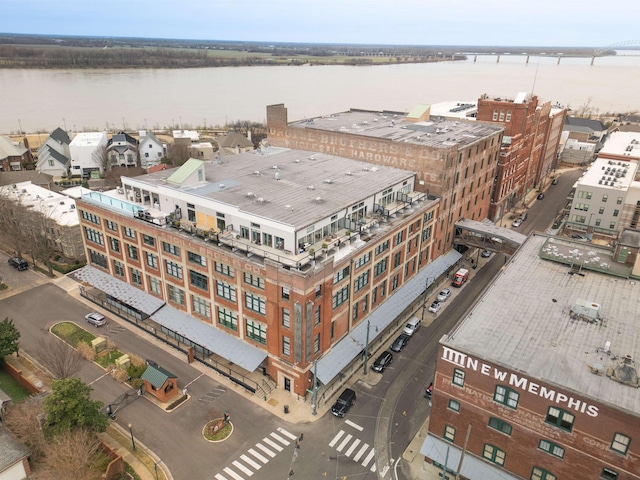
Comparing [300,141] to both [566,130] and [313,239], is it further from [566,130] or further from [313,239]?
[566,130]

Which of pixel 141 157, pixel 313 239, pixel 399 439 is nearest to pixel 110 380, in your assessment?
pixel 313 239

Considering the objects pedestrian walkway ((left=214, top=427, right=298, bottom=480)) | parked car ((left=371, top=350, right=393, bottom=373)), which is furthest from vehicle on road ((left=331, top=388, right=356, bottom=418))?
parked car ((left=371, top=350, right=393, bottom=373))

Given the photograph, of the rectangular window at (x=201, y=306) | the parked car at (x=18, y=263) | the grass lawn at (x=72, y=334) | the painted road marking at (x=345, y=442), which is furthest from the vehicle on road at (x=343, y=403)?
the parked car at (x=18, y=263)

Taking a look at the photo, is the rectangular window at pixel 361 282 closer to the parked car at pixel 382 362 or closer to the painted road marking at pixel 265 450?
the parked car at pixel 382 362

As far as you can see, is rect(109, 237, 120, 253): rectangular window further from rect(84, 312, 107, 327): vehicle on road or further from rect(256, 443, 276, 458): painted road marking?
rect(256, 443, 276, 458): painted road marking

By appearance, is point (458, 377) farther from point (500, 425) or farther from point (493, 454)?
point (493, 454)
